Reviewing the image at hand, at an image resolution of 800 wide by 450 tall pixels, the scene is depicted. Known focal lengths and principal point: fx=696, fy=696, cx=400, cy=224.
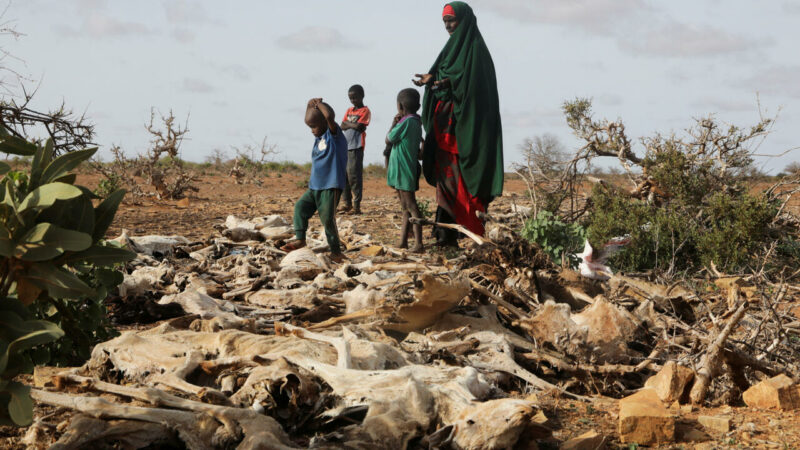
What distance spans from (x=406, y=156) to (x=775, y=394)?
4.71 metres

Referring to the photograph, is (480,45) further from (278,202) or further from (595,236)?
(278,202)

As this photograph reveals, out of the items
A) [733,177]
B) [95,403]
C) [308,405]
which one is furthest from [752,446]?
[733,177]

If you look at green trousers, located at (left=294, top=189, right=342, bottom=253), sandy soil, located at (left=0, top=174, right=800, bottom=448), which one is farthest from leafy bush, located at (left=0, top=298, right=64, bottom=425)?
green trousers, located at (left=294, top=189, right=342, bottom=253)

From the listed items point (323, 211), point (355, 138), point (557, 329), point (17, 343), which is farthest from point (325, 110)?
point (17, 343)

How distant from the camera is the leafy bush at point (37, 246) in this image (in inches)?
68.1

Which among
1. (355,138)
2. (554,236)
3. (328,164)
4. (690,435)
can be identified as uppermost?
(355,138)

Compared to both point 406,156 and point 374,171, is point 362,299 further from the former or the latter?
point 374,171

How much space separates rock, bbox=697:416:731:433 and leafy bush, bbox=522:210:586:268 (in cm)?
341

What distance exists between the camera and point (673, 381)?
322cm

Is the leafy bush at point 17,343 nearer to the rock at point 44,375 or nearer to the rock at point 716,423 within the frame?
the rock at point 44,375

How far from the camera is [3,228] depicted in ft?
5.68

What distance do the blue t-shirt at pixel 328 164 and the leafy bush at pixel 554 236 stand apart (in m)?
1.82

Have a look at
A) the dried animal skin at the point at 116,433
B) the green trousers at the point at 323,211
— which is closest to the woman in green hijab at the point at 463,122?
the green trousers at the point at 323,211

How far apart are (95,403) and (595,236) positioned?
5889 mm
